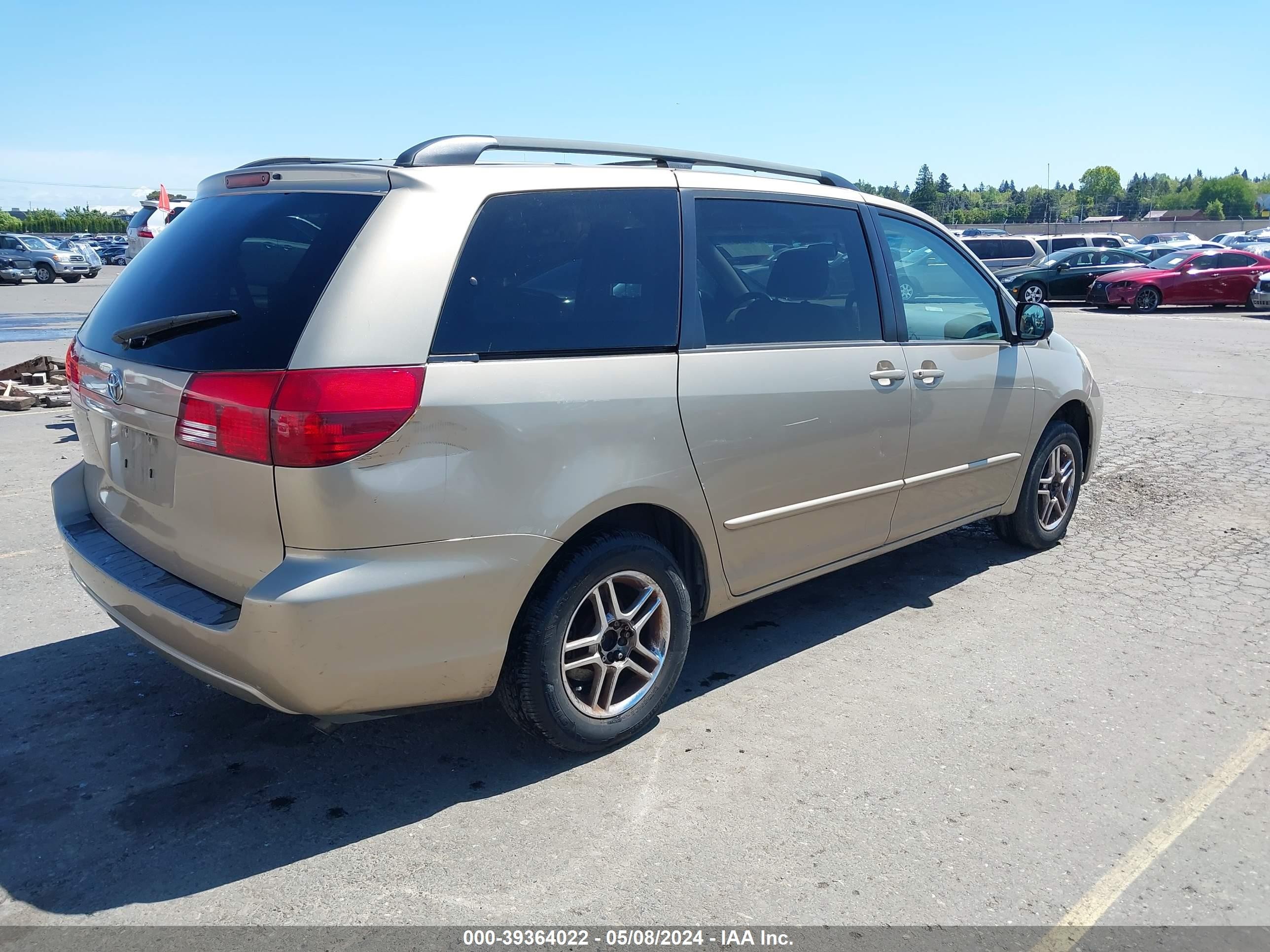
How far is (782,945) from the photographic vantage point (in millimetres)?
2586

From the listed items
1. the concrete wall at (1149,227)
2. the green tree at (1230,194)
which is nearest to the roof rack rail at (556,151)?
the concrete wall at (1149,227)

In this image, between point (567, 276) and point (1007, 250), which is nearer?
point (567, 276)

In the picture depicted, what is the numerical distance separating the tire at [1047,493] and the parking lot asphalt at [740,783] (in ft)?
1.86

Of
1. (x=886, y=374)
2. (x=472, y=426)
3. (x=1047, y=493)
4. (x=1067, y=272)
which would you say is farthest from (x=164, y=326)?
(x=1067, y=272)

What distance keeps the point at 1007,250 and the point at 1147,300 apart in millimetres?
5084

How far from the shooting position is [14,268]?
3556 cm

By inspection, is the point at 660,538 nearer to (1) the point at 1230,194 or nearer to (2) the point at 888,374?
(2) the point at 888,374

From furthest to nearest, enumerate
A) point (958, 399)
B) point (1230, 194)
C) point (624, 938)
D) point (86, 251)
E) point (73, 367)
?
point (1230, 194) < point (86, 251) < point (958, 399) < point (73, 367) < point (624, 938)

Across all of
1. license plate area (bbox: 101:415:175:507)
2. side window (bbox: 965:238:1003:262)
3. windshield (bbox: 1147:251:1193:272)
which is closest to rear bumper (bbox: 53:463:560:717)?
license plate area (bbox: 101:415:175:507)

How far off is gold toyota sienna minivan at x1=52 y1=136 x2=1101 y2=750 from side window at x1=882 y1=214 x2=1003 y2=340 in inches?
17.6

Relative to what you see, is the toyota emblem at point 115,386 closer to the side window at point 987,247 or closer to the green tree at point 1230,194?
the side window at point 987,247

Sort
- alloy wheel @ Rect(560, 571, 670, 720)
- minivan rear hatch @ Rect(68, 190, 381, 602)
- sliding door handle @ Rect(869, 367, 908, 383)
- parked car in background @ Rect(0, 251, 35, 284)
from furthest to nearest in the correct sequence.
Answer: parked car in background @ Rect(0, 251, 35, 284) < sliding door handle @ Rect(869, 367, 908, 383) < alloy wheel @ Rect(560, 571, 670, 720) < minivan rear hatch @ Rect(68, 190, 381, 602)

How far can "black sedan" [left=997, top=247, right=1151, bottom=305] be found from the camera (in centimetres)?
2597

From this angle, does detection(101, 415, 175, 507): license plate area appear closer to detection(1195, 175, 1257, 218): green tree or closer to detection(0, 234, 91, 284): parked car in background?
detection(0, 234, 91, 284): parked car in background
